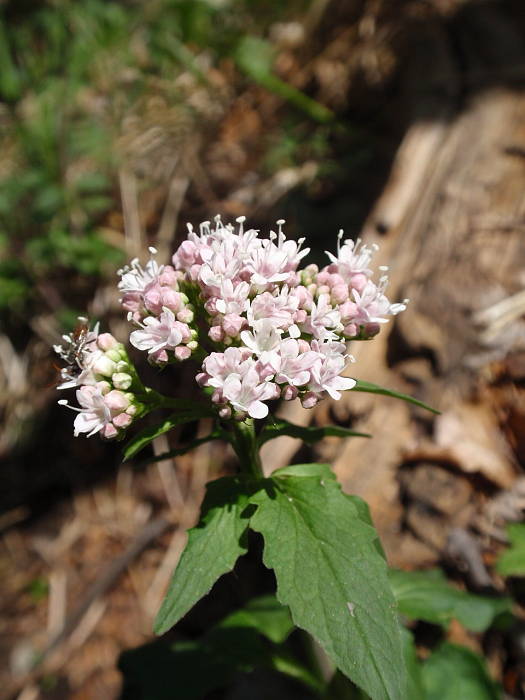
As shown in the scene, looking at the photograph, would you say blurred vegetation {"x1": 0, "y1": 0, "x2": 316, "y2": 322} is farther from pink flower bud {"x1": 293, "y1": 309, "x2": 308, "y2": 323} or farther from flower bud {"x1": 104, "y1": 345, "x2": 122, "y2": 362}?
pink flower bud {"x1": 293, "y1": 309, "x2": 308, "y2": 323}

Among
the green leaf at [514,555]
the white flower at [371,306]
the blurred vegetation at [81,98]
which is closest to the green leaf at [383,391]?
the white flower at [371,306]

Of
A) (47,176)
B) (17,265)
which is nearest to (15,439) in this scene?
(17,265)

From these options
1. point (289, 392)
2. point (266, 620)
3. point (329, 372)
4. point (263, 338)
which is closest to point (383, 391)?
point (329, 372)

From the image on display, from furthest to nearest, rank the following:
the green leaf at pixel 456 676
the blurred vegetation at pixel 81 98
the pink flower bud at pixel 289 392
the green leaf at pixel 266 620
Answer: the blurred vegetation at pixel 81 98, the green leaf at pixel 266 620, the green leaf at pixel 456 676, the pink flower bud at pixel 289 392

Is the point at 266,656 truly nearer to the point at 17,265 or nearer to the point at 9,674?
the point at 9,674

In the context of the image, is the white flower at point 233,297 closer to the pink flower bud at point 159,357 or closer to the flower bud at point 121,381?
the pink flower bud at point 159,357
